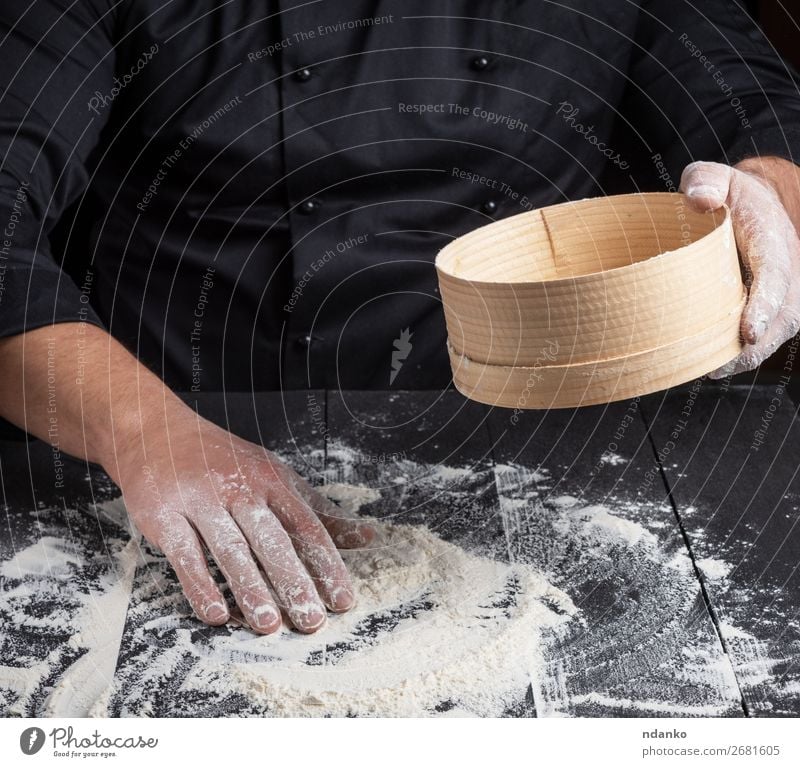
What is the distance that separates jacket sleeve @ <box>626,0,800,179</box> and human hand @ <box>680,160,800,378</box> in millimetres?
155

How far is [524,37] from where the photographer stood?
2.67 ft

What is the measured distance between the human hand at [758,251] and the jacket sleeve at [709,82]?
16 centimetres

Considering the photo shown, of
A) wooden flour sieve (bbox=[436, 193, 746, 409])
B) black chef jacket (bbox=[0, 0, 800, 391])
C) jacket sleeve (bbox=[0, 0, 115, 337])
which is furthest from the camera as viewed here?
black chef jacket (bbox=[0, 0, 800, 391])

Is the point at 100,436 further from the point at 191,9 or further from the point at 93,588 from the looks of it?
the point at 191,9

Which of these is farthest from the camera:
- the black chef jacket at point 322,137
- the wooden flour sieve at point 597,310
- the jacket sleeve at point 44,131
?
the black chef jacket at point 322,137

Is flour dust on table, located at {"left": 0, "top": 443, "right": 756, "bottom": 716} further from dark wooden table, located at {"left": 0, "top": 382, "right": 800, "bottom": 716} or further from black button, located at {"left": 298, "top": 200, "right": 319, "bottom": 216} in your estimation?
black button, located at {"left": 298, "top": 200, "right": 319, "bottom": 216}

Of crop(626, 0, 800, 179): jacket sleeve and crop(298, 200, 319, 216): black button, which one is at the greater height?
crop(626, 0, 800, 179): jacket sleeve

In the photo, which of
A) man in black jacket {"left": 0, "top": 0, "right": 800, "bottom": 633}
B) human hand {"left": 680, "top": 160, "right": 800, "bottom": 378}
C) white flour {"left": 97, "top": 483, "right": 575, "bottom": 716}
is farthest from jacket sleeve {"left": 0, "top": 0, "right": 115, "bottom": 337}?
human hand {"left": 680, "top": 160, "right": 800, "bottom": 378}

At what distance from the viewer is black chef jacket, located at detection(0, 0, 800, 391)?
2.49 feet

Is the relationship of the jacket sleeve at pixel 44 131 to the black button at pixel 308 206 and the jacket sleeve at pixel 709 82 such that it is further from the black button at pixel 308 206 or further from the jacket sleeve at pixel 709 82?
the jacket sleeve at pixel 709 82

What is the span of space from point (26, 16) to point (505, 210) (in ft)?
1.35

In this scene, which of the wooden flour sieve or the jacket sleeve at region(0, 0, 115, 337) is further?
the jacket sleeve at region(0, 0, 115, 337)
